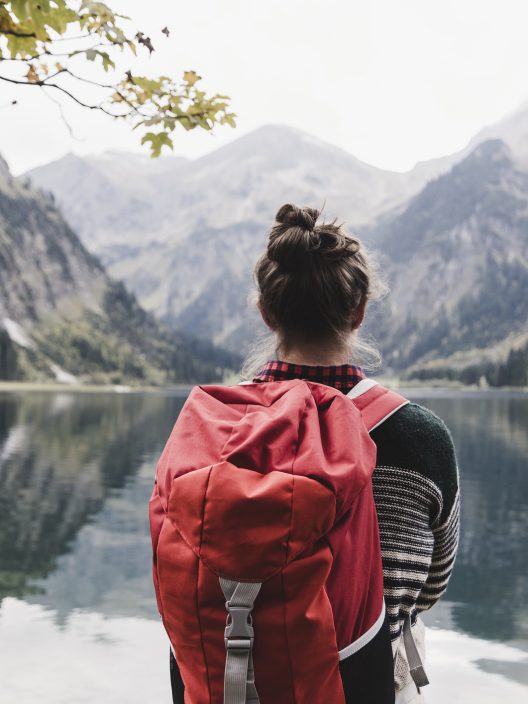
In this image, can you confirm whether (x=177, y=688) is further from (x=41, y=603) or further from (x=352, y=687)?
(x=41, y=603)

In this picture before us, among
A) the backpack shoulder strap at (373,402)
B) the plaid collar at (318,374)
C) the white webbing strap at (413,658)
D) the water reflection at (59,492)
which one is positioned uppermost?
the plaid collar at (318,374)

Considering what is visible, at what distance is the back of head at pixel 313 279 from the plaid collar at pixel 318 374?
3.8 inches

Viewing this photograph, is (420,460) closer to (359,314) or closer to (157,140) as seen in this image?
(359,314)

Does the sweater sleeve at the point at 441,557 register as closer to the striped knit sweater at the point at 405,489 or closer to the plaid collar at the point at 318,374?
the striped knit sweater at the point at 405,489

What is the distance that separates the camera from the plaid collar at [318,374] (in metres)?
2.47

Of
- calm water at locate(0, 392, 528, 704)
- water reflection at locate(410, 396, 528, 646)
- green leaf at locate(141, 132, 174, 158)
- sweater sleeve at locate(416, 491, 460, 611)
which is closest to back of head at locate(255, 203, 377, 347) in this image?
sweater sleeve at locate(416, 491, 460, 611)

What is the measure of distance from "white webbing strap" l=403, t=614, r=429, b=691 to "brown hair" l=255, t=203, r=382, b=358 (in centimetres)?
103

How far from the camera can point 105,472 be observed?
107 feet

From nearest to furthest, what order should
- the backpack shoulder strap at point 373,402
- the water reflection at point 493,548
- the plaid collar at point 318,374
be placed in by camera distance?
the backpack shoulder strap at point 373,402
the plaid collar at point 318,374
the water reflection at point 493,548

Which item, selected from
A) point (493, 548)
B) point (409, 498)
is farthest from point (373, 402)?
point (493, 548)

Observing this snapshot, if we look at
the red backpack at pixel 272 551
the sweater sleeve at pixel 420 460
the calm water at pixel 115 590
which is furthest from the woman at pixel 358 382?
the calm water at pixel 115 590

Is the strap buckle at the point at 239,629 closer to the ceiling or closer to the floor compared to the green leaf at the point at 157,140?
closer to the floor

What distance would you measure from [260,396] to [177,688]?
3.26 ft

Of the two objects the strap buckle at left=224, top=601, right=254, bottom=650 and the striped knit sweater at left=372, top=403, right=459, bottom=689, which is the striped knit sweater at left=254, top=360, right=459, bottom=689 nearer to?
the striped knit sweater at left=372, top=403, right=459, bottom=689
